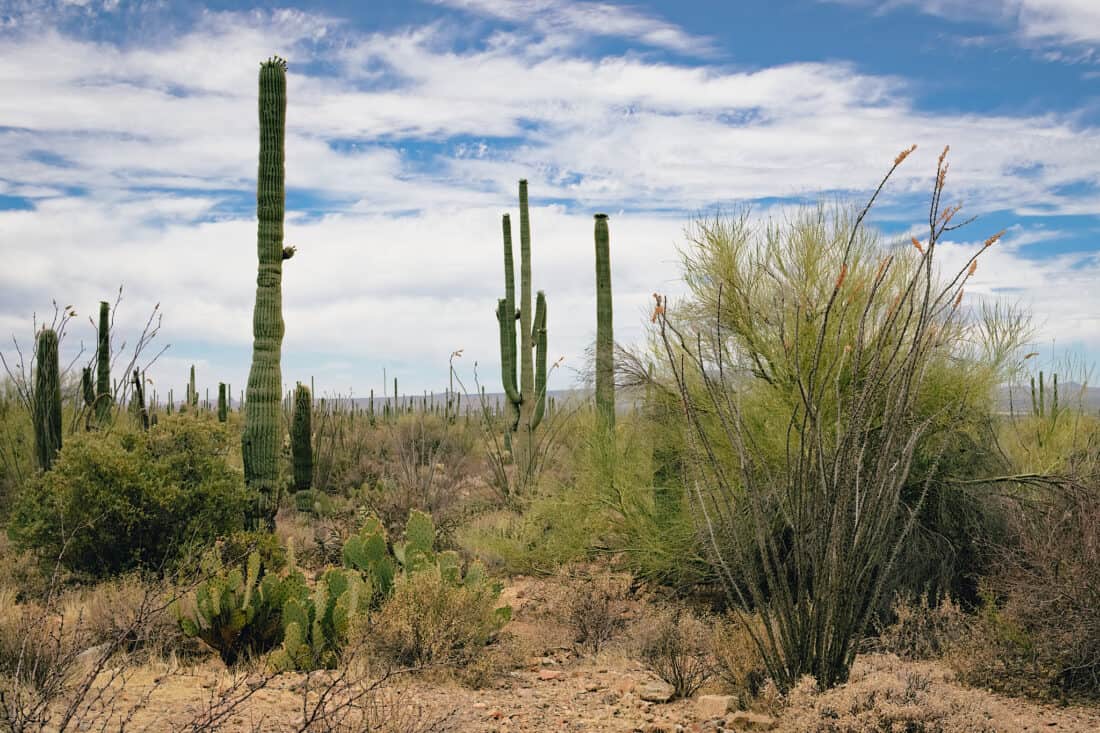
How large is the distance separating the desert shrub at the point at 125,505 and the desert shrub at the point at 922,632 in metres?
7.04

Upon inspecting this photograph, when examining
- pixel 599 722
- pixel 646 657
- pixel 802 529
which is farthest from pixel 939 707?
pixel 646 657

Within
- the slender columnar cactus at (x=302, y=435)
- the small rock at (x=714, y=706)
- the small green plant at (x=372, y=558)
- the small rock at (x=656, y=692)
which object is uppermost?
the slender columnar cactus at (x=302, y=435)

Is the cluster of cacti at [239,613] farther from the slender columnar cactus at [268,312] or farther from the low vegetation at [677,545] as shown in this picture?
the slender columnar cactus at [268,312]

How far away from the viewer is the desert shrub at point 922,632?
790 cm

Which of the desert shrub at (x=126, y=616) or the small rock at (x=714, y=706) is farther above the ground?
the desert shrub at (x=126, y=616)

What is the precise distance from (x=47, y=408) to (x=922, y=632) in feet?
39.0

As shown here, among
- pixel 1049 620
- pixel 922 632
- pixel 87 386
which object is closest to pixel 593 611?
pixel 922 632

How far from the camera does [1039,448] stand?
42.0 feet

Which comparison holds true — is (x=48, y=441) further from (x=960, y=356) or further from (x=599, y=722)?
(x=960, y=356)

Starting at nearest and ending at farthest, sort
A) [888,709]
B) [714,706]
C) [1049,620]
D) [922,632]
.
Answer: [888,709] → [714,706] → [1049,620] → [922,632]

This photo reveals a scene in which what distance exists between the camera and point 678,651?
304 inches

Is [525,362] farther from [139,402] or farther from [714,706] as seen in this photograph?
[714,706]

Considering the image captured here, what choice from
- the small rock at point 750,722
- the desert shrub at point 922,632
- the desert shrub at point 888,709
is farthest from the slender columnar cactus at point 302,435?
the desert shrub at point 888,709

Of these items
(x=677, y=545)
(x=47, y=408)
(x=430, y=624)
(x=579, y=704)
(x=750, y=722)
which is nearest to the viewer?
(x=750, y=722)
